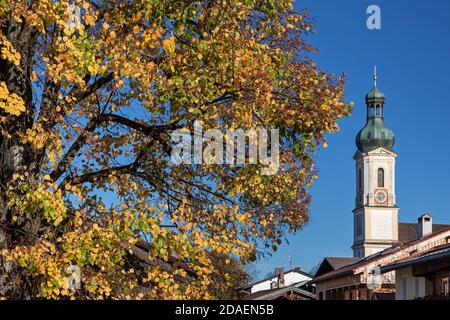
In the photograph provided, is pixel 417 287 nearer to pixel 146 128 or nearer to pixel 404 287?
pixel 404 287

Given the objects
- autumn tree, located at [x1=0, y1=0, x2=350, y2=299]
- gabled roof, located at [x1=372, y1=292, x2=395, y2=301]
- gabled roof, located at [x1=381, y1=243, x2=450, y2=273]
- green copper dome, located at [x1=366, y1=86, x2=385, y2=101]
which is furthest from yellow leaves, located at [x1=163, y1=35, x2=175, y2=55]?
green copper dome, located at [x1=366, y1=86, x2=385, y2=101]

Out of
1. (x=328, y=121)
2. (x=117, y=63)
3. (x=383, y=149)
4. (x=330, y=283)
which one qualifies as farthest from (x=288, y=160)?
(x=383, y=149)

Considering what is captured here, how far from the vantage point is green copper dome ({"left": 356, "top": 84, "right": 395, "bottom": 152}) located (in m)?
152

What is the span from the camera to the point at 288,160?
15492 millimetres

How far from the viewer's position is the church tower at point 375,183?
14825 centimetres

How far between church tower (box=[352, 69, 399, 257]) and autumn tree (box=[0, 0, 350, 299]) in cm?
13435

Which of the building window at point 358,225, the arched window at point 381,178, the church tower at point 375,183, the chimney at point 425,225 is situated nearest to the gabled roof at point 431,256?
the chimney at point 425,225

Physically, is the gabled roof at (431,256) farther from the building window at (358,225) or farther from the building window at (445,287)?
the building window at (358,225)

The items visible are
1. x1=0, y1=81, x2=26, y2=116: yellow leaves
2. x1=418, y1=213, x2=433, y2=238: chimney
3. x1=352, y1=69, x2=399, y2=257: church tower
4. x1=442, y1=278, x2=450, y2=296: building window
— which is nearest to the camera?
x1=0, y1=81, x2=26, y2=116: yellow leaves

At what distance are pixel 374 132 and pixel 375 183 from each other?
364 inches

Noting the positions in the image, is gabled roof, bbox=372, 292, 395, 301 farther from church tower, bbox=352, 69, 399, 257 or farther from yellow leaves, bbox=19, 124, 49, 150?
church tower, bbox=352, 69, 399, 257

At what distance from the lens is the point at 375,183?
151 m

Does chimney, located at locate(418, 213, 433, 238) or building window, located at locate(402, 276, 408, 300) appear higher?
chimney, located at locate(418, 213, 433, 238)

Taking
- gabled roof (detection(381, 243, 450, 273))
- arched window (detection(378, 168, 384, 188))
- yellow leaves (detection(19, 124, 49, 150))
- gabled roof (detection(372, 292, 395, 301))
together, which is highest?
arched window (detection(378, 168, 384, 188))
